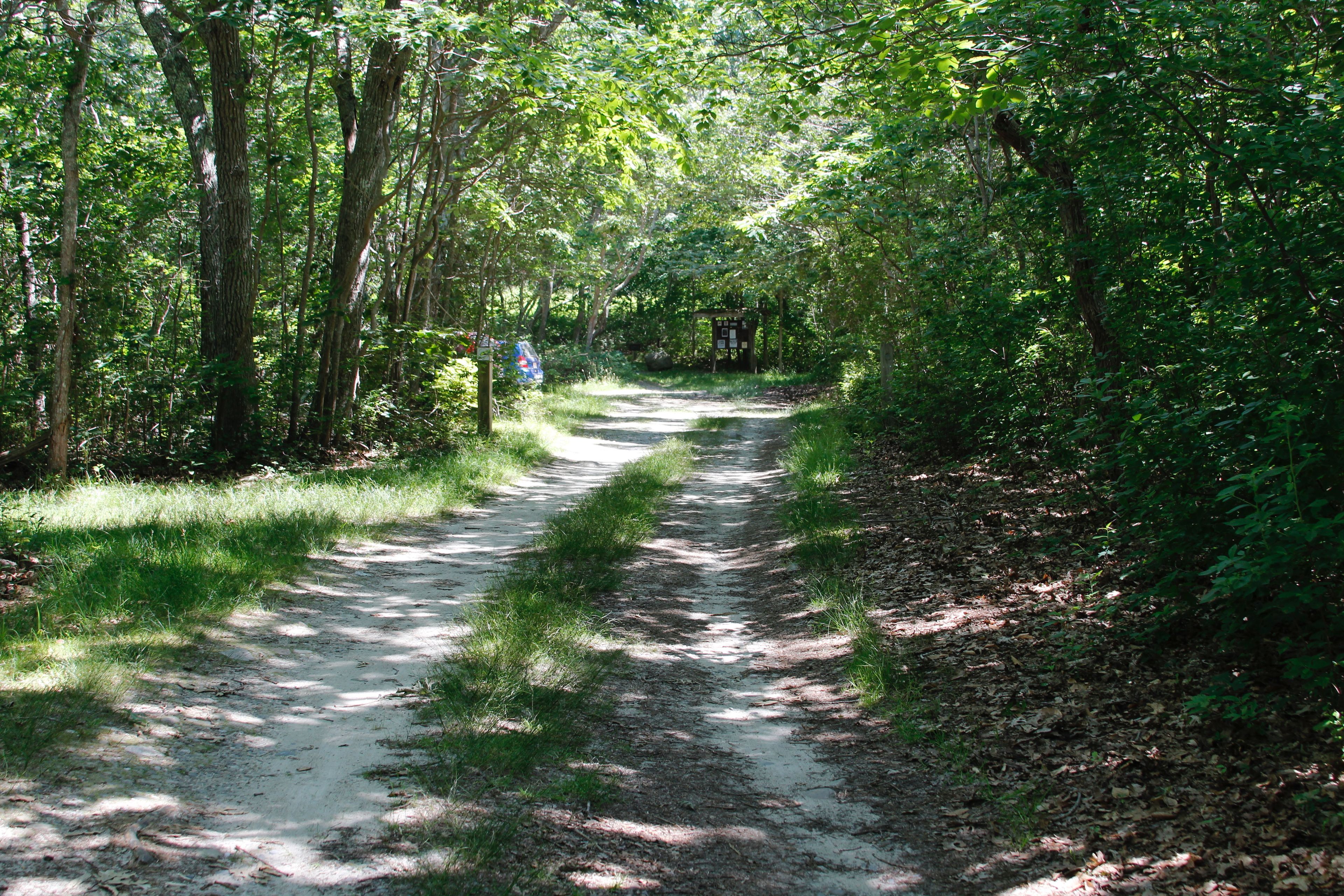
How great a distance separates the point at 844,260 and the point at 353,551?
30.9ft

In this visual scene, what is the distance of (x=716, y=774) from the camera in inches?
155

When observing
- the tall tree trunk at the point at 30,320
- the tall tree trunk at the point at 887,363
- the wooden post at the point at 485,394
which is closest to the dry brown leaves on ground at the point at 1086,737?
the tall tree trunk at the point at 887,363

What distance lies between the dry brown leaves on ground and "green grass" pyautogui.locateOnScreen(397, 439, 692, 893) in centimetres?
165

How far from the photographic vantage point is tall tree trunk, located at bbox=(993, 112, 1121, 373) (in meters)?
5.85

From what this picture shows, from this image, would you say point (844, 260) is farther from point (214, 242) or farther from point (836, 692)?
point (836, 692)

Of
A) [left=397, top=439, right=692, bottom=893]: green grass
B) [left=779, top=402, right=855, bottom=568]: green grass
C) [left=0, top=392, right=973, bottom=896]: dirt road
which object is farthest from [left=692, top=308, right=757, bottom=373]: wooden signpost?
[left=0, top=392, right=973, bottom=896]: dirt road

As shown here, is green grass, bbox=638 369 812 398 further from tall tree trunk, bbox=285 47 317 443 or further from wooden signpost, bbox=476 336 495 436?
tall tree trunk, bbox=285 47 317 443

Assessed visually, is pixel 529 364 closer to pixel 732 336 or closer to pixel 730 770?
pixel 732 336

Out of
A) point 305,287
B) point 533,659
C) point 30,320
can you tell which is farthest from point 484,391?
point 533,659

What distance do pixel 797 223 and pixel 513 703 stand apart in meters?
13.0

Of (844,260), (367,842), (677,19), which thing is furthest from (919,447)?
(367,842)

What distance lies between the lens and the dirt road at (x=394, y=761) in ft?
9.70

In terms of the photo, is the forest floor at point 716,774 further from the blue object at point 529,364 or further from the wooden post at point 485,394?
the blue object at point 529,364

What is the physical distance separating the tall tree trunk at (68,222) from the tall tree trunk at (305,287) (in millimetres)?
2114
